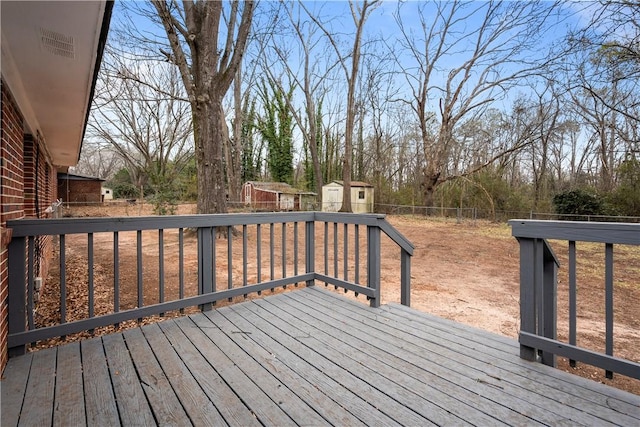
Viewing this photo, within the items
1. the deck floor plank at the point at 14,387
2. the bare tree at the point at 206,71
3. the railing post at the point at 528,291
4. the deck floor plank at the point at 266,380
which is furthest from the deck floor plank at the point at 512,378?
the bare tree at the point at 206,71

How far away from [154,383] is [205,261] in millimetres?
1269

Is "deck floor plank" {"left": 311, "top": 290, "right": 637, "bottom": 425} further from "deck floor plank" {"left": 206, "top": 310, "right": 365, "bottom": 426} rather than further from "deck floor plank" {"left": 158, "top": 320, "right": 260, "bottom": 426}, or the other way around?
"deck floor plank" {"left": 158, "top": 320, "right": 260, "bottom": 426}

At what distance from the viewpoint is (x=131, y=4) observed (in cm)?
813

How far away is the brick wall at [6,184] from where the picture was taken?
206cm

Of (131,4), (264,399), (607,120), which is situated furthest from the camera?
(607,120)

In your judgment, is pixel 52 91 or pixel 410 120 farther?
pixel 410 120

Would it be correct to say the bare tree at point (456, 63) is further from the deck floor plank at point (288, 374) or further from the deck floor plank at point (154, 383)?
the deck floor plank at point (154, 383)

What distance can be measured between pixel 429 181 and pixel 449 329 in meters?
16.1

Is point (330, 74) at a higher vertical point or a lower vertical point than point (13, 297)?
higher

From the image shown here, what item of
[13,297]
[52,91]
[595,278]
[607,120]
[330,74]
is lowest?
[595,278]

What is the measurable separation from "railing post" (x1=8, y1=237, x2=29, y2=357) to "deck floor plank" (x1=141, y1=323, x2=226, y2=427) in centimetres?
77

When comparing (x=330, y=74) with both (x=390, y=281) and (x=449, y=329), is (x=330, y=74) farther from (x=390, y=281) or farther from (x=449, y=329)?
(x=449, y=329)

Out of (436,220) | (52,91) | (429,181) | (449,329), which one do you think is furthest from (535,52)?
(52,91)

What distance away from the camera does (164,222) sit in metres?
2.79
